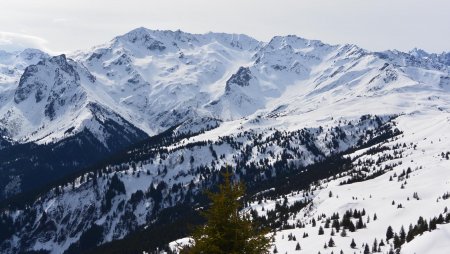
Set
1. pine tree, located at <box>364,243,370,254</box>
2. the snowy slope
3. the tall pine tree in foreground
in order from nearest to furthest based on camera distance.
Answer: the tall pine tree in foreground, the snowy slope, pine tree, located at <box>364,243,370,254</box>

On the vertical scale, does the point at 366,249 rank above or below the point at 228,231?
below

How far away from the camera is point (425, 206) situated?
128 metres

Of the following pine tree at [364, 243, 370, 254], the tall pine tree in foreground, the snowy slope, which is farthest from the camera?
pine tree at [364, 243, 370, 254]

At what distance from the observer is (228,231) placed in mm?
28734

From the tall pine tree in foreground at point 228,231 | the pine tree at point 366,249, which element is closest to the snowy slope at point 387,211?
the pine tree at point 366,249

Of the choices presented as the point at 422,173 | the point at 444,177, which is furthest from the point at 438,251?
the point at 422,173

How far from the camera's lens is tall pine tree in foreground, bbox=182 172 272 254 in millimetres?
28406

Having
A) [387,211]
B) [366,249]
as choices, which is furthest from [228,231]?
[387,211]

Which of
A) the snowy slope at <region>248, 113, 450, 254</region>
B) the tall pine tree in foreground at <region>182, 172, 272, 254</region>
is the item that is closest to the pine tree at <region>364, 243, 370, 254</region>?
the snowy slope at <region>248, 113, 450, 254</region>

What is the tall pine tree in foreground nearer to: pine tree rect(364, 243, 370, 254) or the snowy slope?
the snowy slope

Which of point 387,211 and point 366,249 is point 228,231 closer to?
point 366,249

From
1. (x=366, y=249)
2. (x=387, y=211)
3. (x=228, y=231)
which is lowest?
(x=387, y=211)

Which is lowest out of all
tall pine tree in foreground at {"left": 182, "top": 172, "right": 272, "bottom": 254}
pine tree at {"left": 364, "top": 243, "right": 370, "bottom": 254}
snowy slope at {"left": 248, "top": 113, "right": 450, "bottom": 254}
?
snowy slope at {"left": 248, "top": 113, "right": 450, "bottom": 254}

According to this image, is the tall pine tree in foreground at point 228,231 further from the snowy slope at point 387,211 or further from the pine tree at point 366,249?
the pine tree at point 366,249
